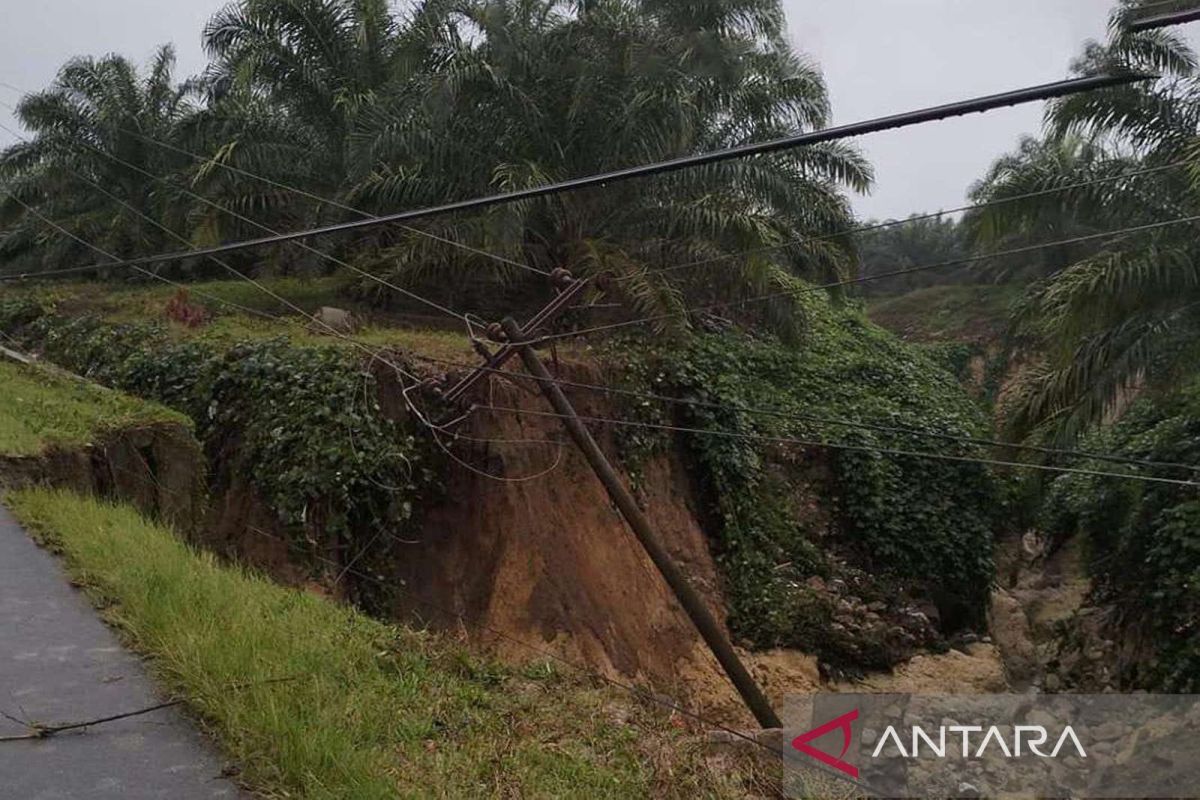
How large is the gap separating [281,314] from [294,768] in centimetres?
1301

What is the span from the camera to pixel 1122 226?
36.7 ft

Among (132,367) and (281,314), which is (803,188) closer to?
(281,314)

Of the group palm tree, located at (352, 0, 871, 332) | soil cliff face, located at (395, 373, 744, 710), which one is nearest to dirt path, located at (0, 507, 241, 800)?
soil cliff face, located at (395, 373, 744, 710)

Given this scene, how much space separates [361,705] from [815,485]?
44.1ft

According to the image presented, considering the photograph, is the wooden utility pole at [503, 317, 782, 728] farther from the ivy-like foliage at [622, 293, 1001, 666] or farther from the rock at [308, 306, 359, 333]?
the rock at [308, 306, 359, 333]

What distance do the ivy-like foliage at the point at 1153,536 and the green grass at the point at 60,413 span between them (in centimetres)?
1034

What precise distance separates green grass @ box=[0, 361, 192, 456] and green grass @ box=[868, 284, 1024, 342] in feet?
89.7

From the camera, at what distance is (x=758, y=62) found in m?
15.2

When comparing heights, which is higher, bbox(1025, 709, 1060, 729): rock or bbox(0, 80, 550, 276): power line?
bbox(0, 80, 550, 276): power line

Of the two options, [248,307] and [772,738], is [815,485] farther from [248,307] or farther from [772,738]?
[772,738]

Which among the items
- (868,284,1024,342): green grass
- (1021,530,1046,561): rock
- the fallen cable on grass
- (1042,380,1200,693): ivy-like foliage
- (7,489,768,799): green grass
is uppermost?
(868,284,1024,342): green grass

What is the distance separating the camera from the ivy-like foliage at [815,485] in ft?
48.5

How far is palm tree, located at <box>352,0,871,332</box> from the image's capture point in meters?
14.1

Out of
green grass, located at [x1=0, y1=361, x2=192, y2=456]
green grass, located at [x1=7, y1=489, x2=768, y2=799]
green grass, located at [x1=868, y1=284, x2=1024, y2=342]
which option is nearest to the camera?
green grass, located at [x1=7, y1=489, x2=768, y2=799]
